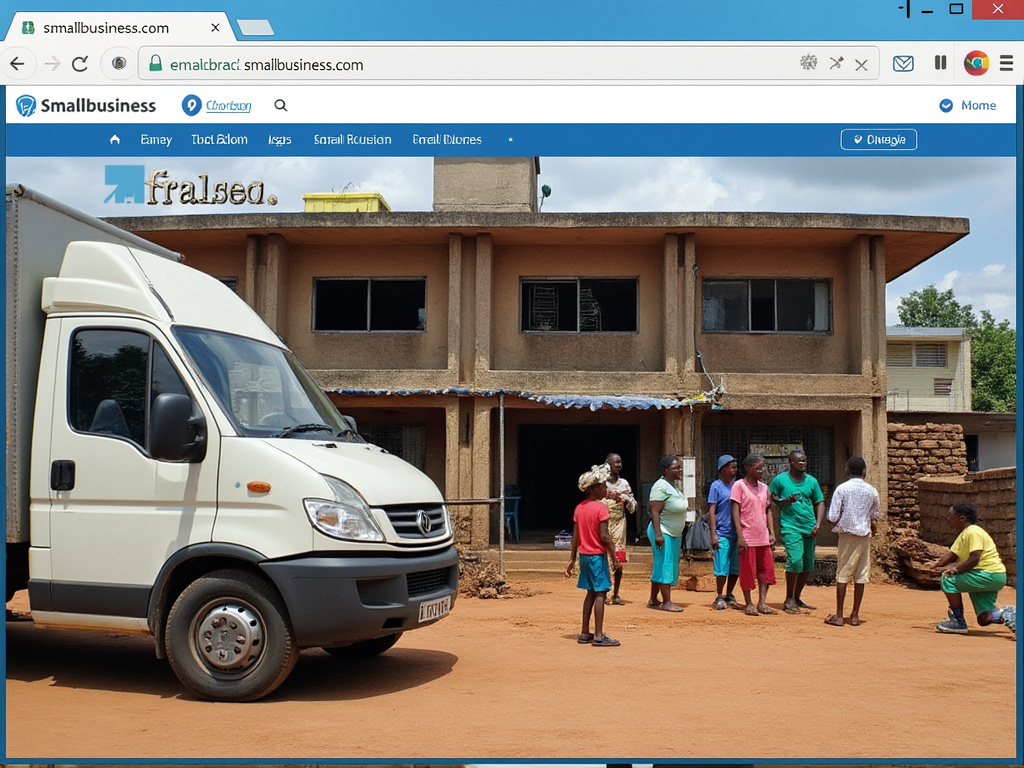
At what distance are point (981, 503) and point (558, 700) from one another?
903cm

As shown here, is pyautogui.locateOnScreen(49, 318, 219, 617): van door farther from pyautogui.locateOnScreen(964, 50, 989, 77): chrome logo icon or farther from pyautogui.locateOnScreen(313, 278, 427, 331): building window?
pyautogui.locateOnScreen(313, 278, 427, 331): building window

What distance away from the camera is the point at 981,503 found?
12570mm

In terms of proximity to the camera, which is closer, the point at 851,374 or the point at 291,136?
the point at 291,136

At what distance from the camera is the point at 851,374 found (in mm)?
14398

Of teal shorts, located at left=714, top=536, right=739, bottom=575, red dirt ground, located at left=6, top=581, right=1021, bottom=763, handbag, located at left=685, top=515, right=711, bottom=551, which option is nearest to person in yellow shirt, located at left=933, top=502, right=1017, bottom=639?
red dirt ground, located at left=6, top=581, right=1021, bottom=763

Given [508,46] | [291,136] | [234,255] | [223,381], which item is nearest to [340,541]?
[223,381]

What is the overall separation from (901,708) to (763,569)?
14.2 ft

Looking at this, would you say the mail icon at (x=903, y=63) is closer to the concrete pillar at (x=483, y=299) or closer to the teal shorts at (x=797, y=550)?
the teal shorts at (x=797, y=550)

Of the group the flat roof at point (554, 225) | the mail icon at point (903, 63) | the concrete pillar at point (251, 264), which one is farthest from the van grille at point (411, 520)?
the concrete pillar at point (251, 264)

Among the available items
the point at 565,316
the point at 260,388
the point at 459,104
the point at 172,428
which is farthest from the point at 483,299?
the point at 459,104

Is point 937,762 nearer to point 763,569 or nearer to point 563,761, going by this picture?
point 563,761

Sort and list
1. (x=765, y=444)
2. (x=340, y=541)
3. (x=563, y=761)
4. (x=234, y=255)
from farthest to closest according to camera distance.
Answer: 1. (x=765, y=444)
2. (x=234, y=255)
3. (x=340, y=541)
4. (x=563, y=761)

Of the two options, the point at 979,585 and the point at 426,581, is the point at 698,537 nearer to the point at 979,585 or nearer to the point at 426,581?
the point at 979,585

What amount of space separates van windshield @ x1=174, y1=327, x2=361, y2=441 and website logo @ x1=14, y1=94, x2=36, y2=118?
6.05ft
